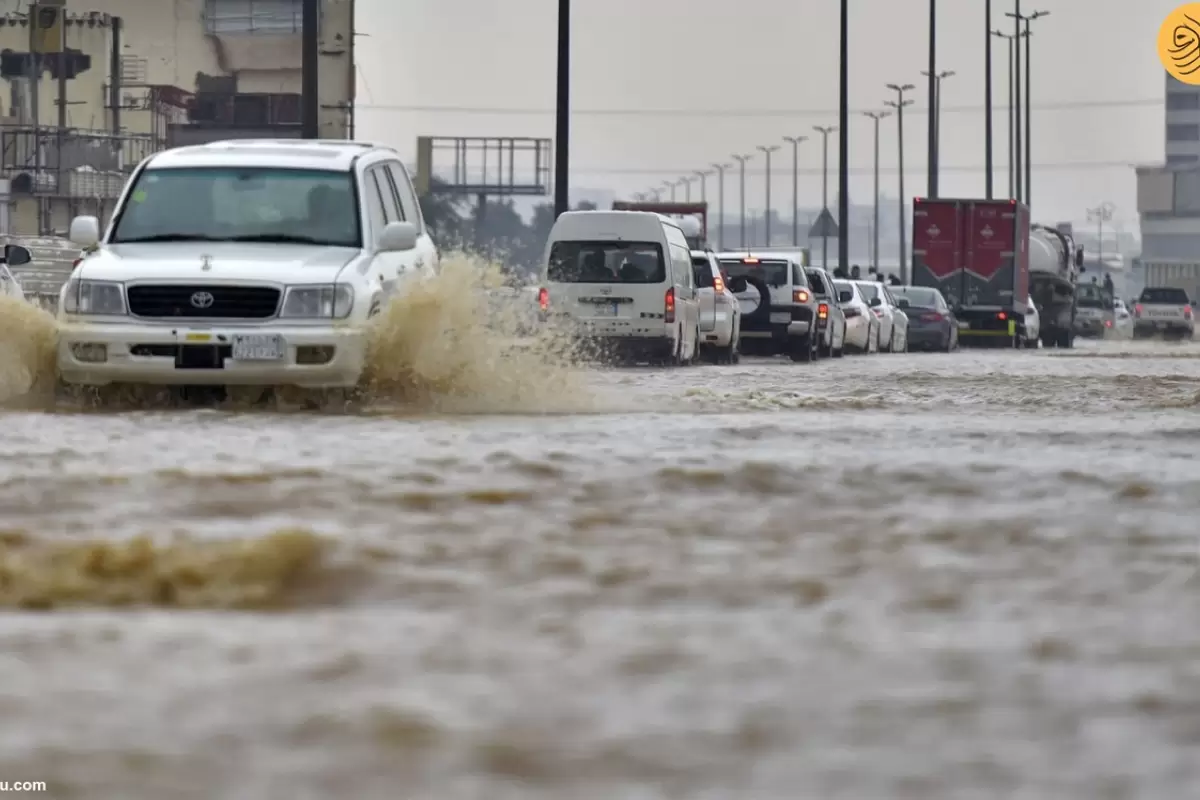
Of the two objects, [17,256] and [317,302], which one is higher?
[17,256]

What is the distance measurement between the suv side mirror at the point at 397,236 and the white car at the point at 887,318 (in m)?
27.6

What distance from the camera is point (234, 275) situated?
1494 cm

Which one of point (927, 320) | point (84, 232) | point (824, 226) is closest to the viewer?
point (84, 232)

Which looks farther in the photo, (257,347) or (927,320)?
(927,320)

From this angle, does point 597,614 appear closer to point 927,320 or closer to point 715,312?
point 715,312

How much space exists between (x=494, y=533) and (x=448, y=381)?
7771mm

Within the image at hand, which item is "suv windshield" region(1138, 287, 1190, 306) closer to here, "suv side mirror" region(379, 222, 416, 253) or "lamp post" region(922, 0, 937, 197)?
"lamp post" region(922, 0, 937, 197)

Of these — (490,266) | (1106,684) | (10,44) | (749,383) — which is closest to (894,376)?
(749,383)

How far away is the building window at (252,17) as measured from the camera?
77.4 m

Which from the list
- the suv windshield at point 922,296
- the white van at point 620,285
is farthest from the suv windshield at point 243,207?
the suv windshield at point 922,296

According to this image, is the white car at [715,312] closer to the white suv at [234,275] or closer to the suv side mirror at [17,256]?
the suv side mirror at [17,256]

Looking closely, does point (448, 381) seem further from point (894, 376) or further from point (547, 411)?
point (894, 376)

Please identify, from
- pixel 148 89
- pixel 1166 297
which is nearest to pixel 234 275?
pixel 1166 297

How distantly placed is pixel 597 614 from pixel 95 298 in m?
9.30
